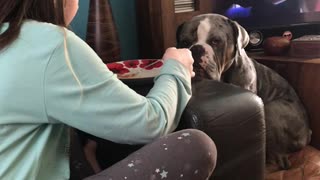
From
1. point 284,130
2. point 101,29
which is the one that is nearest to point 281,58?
point 284,130

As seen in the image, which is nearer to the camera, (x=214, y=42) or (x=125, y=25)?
(x=214, y=42)

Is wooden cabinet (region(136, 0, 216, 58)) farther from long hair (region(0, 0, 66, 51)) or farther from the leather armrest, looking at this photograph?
long hair (region(0, 0, 66, 51))

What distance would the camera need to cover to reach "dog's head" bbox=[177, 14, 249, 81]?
140cm

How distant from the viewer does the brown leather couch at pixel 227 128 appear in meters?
1.00

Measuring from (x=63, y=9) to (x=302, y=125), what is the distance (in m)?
1.11

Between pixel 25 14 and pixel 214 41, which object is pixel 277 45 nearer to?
pixel 214 41

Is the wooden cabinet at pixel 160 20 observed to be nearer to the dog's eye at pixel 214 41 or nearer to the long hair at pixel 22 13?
the dog's eye at pixel 214 41

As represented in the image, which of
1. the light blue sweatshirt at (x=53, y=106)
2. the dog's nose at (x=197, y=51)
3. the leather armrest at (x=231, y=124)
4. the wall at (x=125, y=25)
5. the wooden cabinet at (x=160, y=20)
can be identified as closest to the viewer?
the light blue sweatshirt at (x=53, y=106)

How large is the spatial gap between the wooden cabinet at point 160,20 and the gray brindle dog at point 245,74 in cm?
27

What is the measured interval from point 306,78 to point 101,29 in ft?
2.74

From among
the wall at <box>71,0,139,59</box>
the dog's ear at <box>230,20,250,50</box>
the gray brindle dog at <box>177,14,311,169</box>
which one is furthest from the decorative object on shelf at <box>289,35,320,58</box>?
the wall at <box>71,0,139,59</box>

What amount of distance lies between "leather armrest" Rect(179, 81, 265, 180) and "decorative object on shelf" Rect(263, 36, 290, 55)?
72cm

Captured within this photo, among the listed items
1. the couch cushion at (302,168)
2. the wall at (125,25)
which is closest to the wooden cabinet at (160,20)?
the wall at (125,25)

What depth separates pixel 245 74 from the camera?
4.90ft
